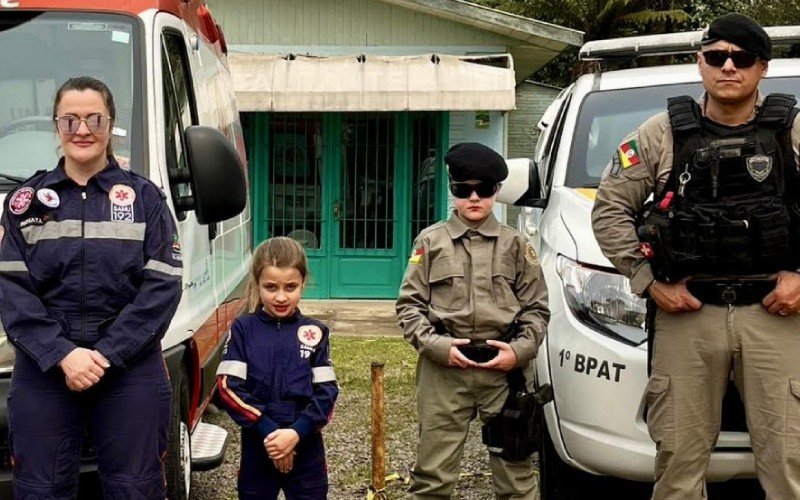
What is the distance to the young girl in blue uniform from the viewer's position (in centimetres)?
363

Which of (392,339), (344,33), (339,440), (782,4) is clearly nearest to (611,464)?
(339,440)

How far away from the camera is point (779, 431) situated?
3.48 m

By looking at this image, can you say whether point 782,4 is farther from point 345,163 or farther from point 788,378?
point 788,378

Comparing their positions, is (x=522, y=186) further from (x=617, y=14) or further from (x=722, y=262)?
(x=617, y=14)

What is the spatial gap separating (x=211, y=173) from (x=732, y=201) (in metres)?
1.85

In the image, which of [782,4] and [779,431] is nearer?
[779,431]

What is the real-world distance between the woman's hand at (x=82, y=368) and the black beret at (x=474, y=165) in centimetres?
155

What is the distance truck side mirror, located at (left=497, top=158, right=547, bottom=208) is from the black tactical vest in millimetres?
1213

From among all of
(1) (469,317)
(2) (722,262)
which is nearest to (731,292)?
(2) (722,262)

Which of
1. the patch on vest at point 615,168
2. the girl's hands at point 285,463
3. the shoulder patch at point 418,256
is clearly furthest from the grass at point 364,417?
the patch on vest at point 615,168

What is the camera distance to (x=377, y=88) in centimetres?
1154

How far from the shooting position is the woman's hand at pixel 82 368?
320 centimetres

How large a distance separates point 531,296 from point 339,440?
2.46 metres

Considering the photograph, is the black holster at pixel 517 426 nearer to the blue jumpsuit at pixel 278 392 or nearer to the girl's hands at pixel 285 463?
the blue jumpsuit at pixel 278 392
